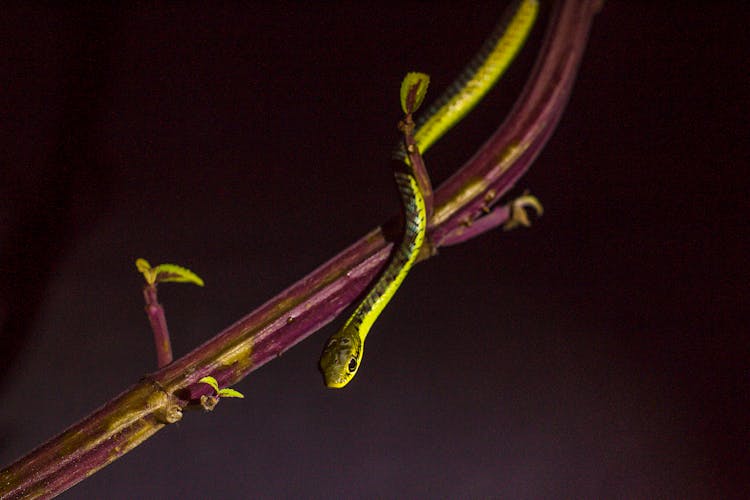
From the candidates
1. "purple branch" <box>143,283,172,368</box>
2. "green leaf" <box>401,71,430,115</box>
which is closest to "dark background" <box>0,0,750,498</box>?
"purple branch" <box>143,283,172,368</box>

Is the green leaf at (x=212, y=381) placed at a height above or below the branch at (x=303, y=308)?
below

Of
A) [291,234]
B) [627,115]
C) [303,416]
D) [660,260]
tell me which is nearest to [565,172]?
[627,115]

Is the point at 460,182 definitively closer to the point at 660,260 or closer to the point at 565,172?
the point at 565,172

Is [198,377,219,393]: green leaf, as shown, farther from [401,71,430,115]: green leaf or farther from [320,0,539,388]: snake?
[401,71,430,115]: green leaf

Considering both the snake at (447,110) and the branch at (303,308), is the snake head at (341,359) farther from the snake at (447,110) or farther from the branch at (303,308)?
the branch at (303,308)

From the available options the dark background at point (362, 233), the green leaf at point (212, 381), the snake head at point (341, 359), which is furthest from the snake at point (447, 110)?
the dark background at point (362, 233)

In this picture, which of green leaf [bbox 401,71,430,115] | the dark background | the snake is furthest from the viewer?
the dark background
